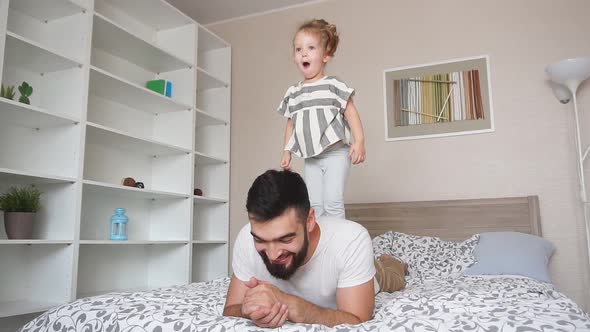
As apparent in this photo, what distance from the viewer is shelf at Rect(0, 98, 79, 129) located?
86.0 inches

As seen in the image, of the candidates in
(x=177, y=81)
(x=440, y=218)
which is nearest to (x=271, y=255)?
(x=440, y=218)

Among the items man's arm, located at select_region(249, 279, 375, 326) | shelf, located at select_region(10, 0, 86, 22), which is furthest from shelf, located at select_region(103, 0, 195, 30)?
man's arm, located at select_region(249, 279, 375, 326)

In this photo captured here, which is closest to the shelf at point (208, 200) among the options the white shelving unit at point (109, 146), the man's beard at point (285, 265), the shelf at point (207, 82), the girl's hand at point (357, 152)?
the white shelving unit at point (109, 146)

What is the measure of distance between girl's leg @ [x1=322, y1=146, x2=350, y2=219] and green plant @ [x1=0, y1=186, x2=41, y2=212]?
4.60ft

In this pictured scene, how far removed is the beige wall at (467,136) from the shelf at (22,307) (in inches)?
64.7

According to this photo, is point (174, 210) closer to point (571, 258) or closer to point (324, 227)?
point (324, 227)

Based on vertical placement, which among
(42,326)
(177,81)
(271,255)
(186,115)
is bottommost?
(42,326)

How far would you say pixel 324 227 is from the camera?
1.40 meters

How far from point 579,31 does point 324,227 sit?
2415mm

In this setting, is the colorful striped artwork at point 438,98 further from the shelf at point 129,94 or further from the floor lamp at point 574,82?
the shelf at point 129,94

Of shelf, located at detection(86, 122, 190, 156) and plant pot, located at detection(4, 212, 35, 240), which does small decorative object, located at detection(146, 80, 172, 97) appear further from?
plant pot, located at detection(4, 212, 35, 240)

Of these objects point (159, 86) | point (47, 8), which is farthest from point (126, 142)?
point (47, 8)

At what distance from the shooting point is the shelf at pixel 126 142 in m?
2.66

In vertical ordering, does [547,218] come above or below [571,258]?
above
